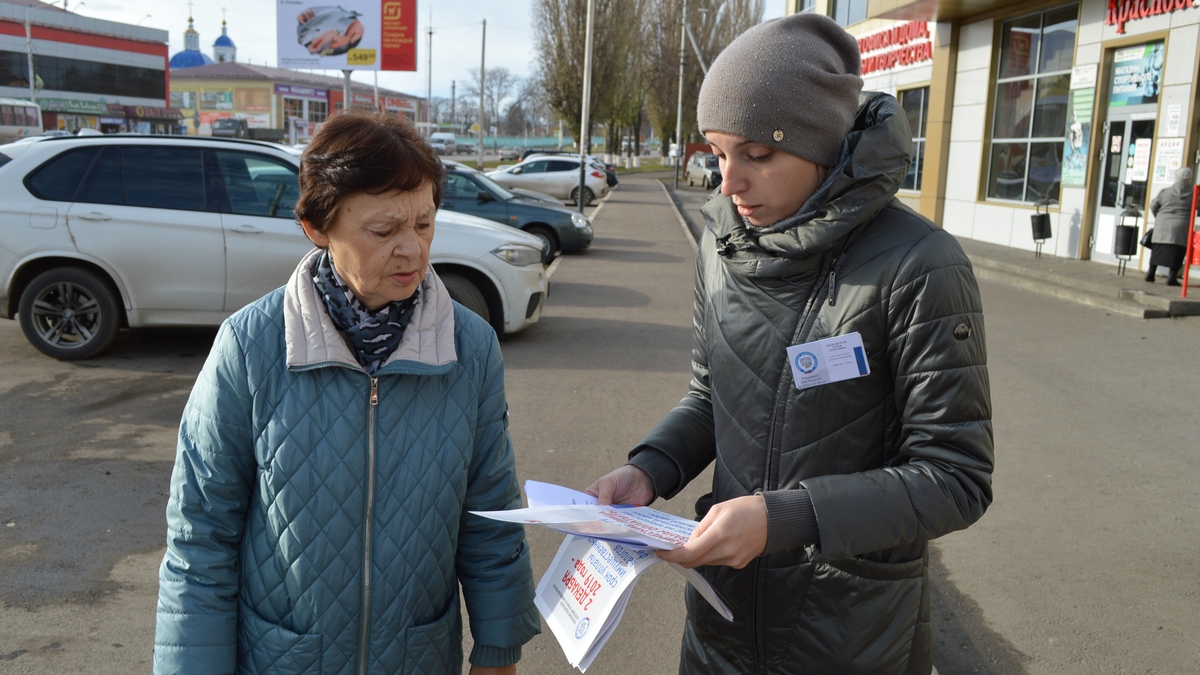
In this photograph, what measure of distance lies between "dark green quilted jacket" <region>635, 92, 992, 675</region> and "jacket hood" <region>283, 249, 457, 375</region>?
1.88 feet

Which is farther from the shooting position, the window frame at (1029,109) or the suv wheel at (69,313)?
the window frame at (1029,109)

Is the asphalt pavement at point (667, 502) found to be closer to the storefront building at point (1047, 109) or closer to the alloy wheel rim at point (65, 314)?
the alloy wheel rim at point (65, 314)

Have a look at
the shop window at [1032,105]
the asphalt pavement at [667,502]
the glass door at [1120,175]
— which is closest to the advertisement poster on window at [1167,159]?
the glass door at [1120,175]

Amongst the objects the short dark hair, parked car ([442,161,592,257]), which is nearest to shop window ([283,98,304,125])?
parked car ([442,161,592,257])

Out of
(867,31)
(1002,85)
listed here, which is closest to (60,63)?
(867,31)

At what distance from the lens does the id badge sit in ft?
5.63

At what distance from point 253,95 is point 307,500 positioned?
307 ft

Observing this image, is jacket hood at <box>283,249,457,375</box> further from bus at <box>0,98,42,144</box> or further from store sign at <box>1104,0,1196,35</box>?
bus at <box>0,98,42,144</box>

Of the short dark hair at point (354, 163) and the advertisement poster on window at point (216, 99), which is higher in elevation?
the advertisement poster on window at point (216, 99)

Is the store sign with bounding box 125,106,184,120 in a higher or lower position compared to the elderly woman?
higher

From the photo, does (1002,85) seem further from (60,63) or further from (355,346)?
(60,63)

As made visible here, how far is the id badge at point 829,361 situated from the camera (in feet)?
5.63

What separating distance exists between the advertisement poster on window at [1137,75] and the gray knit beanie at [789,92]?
47.4 feet

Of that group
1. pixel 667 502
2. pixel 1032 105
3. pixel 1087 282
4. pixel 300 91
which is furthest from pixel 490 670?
pixel 300 91
